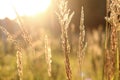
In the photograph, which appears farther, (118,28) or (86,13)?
(86,13)

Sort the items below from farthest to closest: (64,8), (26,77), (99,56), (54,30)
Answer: (54,30)
(99,56)
(26,77)
(64,8)

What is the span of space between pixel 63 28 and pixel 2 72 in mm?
2760

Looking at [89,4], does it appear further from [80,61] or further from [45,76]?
[80,61]

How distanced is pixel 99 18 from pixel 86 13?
45 cm

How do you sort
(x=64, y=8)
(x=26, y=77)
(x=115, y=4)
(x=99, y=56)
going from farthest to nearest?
(x=99, y=56) < (x=26, y=77) < (x=115, y=4) < (x=64, y=8)

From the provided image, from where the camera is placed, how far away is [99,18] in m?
10.2

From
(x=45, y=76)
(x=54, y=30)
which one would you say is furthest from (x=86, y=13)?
(x=45, y=76)

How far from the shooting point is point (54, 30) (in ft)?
31.6

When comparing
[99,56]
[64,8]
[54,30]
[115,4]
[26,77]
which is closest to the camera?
[64,8]

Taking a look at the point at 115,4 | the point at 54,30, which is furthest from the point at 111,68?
the point at 54,30

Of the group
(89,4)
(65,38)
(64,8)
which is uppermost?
(89,4)

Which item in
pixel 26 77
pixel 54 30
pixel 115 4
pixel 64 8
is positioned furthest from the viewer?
pixel 54 30

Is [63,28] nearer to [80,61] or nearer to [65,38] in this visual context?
[65,38]

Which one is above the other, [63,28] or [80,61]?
[63,28]
